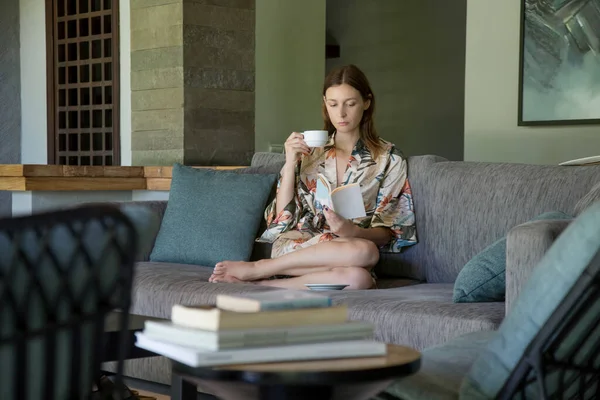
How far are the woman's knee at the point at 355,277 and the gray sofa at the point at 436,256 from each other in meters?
0.09

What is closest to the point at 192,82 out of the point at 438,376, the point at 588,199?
the point at 588,199

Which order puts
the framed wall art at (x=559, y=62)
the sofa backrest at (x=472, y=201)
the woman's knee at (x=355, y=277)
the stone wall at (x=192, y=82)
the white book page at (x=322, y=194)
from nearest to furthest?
the sofa backrest at (x=472, y=201), the woman's knee at (x=355, y=277), the white book page at (x=322, y=194), the framed wall art at (x=559, y=62), the stone wall at (x=192, y=82)

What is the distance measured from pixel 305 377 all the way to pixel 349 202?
7.34 feet

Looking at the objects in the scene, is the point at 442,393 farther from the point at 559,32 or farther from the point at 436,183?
the point at 559,32

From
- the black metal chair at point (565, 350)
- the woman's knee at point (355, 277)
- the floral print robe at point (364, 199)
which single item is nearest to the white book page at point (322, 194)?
the floral print robe at point (364, 199)

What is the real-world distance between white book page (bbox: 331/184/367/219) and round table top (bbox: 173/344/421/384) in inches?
83.7

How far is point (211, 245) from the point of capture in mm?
3779

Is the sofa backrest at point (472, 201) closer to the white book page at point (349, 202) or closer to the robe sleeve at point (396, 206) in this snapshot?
the robe sleeve at point (396, 206)

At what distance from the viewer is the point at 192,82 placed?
523 cm

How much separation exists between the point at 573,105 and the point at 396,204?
4.73 ft

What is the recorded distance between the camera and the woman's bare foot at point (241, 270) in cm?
337

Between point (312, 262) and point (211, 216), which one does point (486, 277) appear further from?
point (211, 216)

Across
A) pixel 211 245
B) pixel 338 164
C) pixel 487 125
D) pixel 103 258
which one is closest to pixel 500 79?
pixel 487 125

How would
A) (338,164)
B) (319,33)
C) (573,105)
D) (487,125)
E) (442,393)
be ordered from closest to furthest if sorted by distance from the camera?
(442,393) < (338,164) < (573,105) < (487,125) < (319,33)
